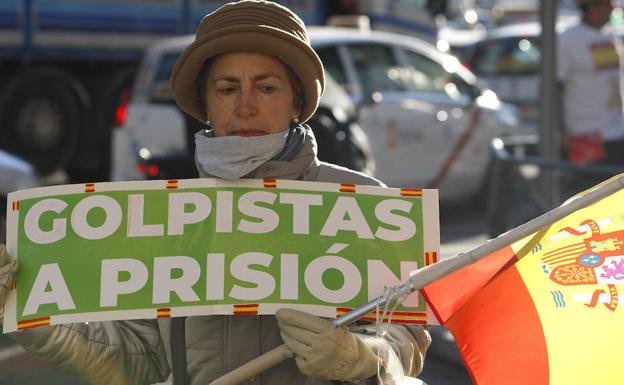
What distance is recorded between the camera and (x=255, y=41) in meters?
3.34

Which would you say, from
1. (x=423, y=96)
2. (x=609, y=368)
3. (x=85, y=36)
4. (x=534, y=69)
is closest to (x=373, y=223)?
(x=609, y=368)

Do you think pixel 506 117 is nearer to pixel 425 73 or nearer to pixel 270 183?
pixel 425 73

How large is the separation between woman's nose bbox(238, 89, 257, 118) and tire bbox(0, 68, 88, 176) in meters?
12.4

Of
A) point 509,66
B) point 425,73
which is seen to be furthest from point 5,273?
point 509,66

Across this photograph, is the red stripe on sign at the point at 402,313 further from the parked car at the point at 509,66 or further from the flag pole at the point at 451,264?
the parked car at the point at 509,66

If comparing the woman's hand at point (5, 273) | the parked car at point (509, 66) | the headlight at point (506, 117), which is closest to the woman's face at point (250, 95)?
the woman's hand at point (5, 273)

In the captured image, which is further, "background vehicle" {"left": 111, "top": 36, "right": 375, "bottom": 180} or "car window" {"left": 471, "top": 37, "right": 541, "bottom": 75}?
"car window" {"left": 471, "top": 37, "right": 541, "bottom": 75}

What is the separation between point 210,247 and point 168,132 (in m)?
9.09

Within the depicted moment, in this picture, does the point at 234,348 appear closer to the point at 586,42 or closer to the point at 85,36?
the point at 586,42

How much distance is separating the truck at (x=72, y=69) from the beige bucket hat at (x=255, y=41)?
11.8 meters

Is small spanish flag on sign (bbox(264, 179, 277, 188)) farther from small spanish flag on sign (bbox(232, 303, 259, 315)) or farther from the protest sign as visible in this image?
small spanish flag on sign (bbox(232, 303, 259, 315))

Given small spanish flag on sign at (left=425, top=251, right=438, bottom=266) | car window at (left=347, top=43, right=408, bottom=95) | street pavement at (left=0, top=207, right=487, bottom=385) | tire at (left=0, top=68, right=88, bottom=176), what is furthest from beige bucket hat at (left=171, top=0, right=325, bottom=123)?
tire at (left=0, top=68, right=88, bottom=176)

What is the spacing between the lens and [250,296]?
3.30 metres

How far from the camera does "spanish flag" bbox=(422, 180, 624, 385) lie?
327 centimetres
